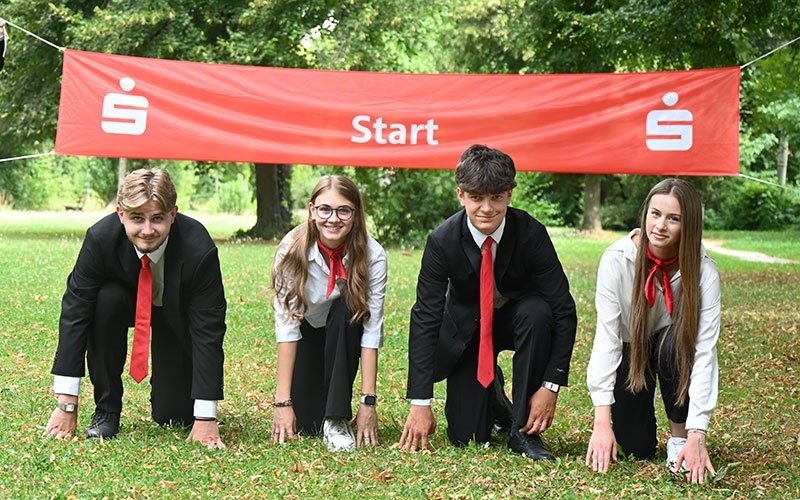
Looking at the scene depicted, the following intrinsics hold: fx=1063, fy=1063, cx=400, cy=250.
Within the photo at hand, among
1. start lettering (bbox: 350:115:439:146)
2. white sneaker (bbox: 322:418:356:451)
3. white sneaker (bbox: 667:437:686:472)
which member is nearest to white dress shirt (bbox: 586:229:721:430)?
white sneaker (bbox: 667:437:686:472)

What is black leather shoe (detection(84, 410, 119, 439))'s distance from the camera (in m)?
4.76

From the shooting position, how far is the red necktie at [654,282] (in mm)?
4359

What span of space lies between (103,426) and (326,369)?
3.40 ft

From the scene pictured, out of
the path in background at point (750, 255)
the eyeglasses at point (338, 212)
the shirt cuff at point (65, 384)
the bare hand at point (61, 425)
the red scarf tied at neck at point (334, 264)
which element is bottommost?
the bare hand at point (61, 425)

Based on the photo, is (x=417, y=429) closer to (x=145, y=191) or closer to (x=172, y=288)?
(x=172, y=288)

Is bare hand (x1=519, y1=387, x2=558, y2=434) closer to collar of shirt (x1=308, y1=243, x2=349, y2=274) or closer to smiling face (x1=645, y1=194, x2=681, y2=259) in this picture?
smiling face (x1=645, y1=194, x2=681, y2=259)

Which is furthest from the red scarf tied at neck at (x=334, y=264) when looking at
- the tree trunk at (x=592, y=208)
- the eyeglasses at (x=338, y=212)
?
the tree trunk at (x=592, y=208)

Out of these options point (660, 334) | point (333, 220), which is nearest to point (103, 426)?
point (333, 220)

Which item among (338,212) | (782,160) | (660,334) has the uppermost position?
(782,160)

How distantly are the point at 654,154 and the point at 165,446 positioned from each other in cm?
537

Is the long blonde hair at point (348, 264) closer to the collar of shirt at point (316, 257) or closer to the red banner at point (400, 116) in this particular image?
the collar of shirt at point (316, 257)

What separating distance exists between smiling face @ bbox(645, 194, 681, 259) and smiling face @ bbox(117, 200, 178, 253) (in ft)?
6.58

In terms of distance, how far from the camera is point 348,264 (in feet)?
15.8

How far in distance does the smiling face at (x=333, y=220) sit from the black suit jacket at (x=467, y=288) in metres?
0.38
